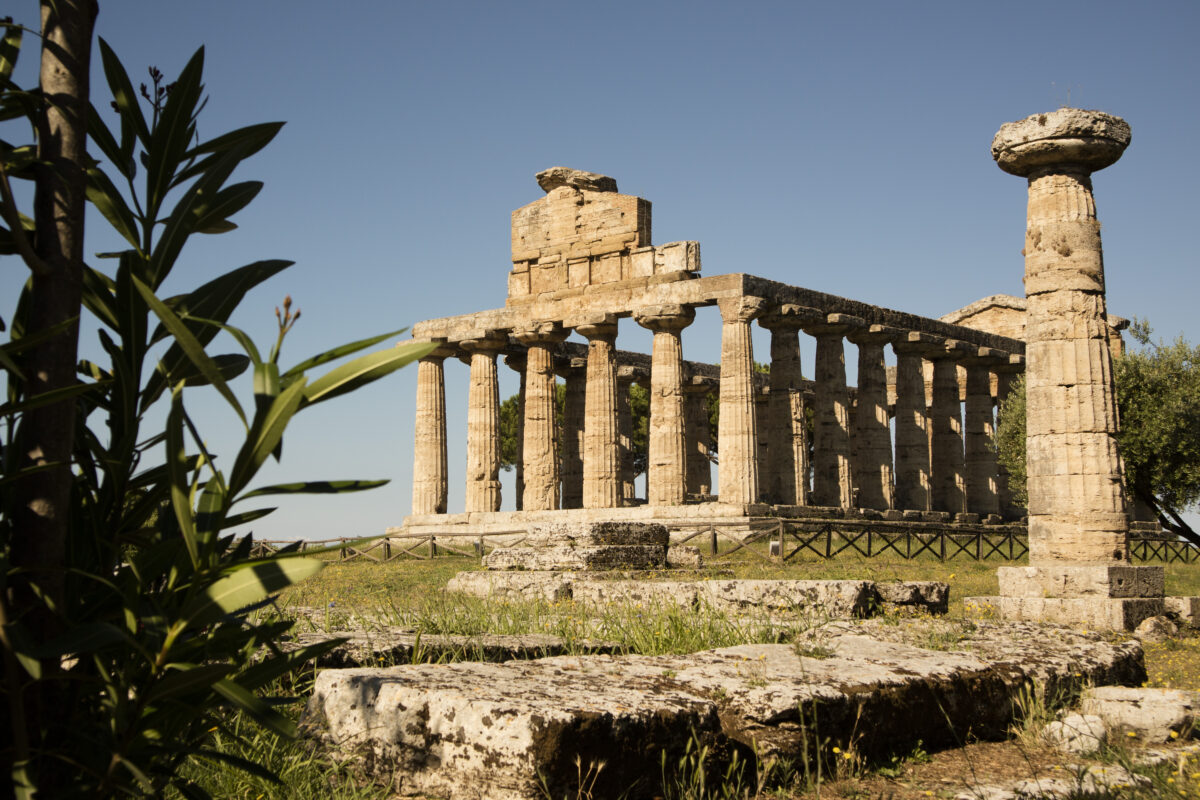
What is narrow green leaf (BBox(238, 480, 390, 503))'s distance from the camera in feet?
6.99

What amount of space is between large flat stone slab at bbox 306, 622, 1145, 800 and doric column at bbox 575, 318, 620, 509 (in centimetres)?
2421

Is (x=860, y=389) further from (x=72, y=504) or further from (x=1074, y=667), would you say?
(x=72, y=504)

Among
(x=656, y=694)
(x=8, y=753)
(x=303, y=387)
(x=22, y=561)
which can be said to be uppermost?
(x=303, y=387)

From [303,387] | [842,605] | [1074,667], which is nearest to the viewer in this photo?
[303,387]

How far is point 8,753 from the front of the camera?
213 cm

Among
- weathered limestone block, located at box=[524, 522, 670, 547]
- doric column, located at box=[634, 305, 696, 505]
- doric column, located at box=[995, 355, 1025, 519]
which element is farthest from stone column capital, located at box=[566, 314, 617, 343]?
doric column, located at box=[995, 355, 1025, 519]

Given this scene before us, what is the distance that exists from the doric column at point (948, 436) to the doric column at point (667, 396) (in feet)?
40.6

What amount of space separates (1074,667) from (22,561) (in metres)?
7.51

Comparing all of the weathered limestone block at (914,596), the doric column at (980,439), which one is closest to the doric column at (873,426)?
the doric column at (980,439)

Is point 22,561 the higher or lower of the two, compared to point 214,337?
lower

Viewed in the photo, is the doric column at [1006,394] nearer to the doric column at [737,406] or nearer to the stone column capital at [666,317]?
the doric column at [737,406]

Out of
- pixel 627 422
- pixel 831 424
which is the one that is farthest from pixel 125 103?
pixel 627 422

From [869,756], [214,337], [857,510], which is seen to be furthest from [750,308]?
[214,337]

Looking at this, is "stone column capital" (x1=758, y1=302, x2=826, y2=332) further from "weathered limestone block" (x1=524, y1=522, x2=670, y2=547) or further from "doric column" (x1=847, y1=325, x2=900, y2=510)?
"weathered limestone block" (x1=524, y1=522, x2=670, y2=547)
